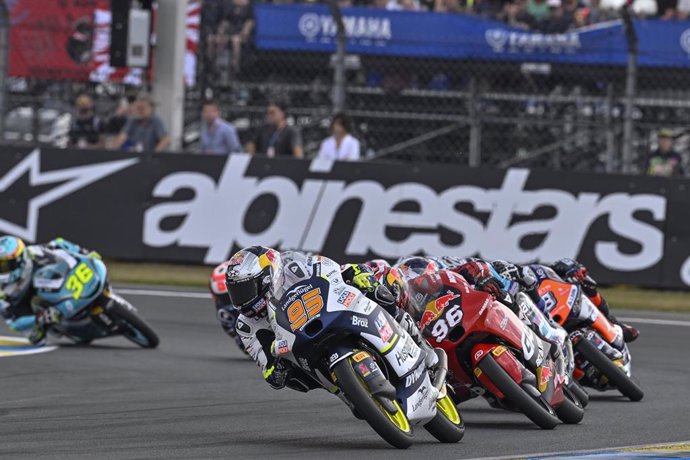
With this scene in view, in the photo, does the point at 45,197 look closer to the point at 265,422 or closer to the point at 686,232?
the point at 686,232

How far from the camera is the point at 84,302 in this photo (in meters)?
11.3

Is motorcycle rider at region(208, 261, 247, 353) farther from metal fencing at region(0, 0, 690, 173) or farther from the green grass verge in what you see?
metal fencing at region(0, 0, 690, 173)

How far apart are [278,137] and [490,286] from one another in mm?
8991

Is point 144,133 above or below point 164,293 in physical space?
above

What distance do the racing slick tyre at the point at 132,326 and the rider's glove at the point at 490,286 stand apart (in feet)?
14.2

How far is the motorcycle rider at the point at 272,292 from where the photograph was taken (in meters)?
6.97

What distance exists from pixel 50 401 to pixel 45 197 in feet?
27.3

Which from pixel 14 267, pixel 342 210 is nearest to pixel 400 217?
pixel 342 210

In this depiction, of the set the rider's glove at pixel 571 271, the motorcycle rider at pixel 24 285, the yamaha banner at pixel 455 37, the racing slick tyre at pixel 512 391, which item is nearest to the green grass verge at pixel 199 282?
the yamaha banner at pixel 455 37

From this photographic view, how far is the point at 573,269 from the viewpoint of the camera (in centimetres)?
888

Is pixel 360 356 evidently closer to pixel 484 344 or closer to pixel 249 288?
pixel 249 288

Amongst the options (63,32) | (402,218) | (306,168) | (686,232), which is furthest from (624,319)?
(63,32)

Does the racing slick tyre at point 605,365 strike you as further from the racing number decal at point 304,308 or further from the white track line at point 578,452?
the racing number decal at point 304,308

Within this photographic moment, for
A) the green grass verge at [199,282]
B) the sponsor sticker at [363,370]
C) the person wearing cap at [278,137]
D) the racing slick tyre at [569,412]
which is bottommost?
the green grass verge at [199,282]
